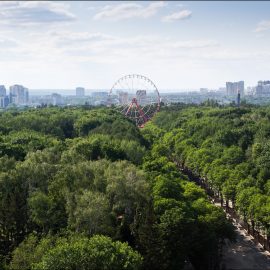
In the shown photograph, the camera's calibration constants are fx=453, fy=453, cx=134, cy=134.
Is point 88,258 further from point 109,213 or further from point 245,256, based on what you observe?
point 245,256

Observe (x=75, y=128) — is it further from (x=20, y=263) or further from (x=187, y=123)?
(x=20, y=263)

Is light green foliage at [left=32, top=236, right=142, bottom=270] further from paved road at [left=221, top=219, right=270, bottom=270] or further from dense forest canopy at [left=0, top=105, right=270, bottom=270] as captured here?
paved road at [left=221, top=219, right=270, bottom=270]

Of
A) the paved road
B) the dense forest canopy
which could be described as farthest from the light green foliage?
the paved road

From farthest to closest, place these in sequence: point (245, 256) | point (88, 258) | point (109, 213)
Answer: point (245, 256)
point (109, 213)
point (88, 258)

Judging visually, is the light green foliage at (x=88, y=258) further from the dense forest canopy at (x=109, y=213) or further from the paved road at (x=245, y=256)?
the paved road at (x=245, y=256)

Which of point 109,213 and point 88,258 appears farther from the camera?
point 109,213

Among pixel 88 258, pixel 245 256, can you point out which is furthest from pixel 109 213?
pixel 245 256

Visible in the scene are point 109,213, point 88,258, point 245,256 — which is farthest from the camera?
point 245,256

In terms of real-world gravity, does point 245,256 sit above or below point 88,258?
below

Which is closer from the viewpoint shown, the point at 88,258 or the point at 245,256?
the point at 88,258
